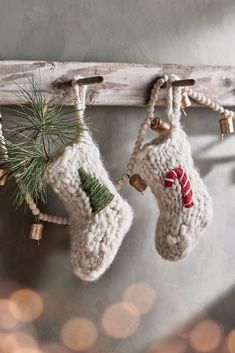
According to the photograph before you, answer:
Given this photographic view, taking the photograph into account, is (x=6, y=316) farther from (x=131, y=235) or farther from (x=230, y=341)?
(x=230, y=341)

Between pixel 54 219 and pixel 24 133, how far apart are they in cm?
19

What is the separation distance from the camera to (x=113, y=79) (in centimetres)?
139

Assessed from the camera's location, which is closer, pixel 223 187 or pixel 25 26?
pixel 25 26

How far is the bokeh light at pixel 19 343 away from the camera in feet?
4.58

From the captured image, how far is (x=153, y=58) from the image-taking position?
1.46 metres

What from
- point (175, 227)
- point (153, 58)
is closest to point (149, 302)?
point (175, 227)

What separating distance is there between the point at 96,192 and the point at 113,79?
0.89ft

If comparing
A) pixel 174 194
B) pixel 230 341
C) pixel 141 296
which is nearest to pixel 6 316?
pixel 141 296

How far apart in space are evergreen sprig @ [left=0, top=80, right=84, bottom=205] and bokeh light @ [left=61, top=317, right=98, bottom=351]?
317 mm

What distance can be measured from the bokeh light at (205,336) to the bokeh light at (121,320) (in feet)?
0.49

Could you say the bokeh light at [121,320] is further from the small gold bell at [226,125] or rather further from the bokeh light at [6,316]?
the small gold bell at [226,125]

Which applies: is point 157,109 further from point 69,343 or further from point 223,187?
point 69,343

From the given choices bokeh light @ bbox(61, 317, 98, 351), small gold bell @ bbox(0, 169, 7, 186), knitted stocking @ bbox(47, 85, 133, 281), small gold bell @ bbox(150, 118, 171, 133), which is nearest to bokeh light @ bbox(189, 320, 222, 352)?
bokeh light @ bbox(61, 317, 98, 351)

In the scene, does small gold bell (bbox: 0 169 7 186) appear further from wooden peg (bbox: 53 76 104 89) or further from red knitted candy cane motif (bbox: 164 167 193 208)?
red knitted candy cane motif (bbox: 164 167 193 208)
